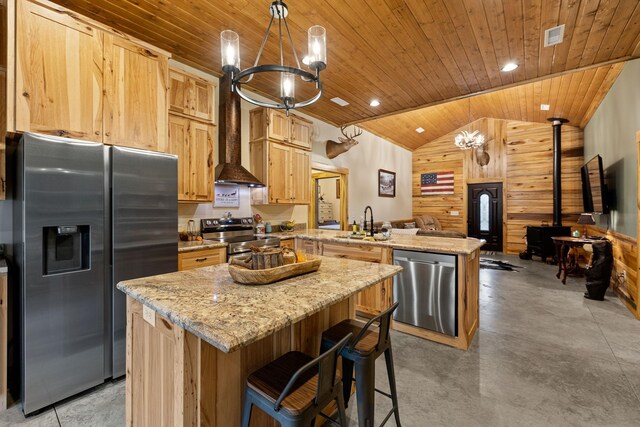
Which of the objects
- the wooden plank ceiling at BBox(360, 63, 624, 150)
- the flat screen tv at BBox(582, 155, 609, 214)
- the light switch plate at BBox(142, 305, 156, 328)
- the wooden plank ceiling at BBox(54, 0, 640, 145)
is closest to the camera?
the light switch plate at BBox(142, 305, 156, 328)

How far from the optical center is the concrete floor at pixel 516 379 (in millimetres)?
1841

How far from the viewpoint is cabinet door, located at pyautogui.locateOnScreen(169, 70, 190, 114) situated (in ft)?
10.0

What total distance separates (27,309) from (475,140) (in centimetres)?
728

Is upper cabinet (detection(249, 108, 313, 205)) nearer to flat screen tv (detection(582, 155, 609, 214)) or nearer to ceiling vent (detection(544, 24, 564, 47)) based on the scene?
ceiling vent (detection(544, 24, 564, 47))

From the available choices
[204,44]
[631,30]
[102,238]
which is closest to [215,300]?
[102,238]

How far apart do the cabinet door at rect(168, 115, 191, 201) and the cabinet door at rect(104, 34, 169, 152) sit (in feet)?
1.86

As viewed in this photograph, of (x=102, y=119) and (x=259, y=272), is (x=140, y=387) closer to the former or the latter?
(x=259, y=272)

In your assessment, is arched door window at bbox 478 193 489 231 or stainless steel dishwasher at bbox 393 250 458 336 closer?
stainless steel dishwasher at bbox 393 250 458 336

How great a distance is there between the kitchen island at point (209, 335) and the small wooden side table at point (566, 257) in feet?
16.2

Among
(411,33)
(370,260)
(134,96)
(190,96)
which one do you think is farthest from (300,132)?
(134,96)

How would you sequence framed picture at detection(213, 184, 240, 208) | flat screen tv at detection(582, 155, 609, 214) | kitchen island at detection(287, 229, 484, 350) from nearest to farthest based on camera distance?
1. kitchen island at detection(287, 229, 484, 350)
2. framed picture at detection(213, 184, 240, 208)
3. flat screen tv at detection(582, 155, 609, 214)

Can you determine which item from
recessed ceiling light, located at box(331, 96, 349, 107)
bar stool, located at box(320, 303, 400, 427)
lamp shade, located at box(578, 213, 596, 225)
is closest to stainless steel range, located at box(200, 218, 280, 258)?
bar stool, located at box(320, 303, 400, 427)

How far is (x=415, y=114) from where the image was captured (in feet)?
21.8

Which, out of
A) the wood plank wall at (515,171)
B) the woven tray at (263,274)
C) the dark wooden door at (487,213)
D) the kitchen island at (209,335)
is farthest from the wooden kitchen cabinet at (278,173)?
the dark wooden door at (487,213)
